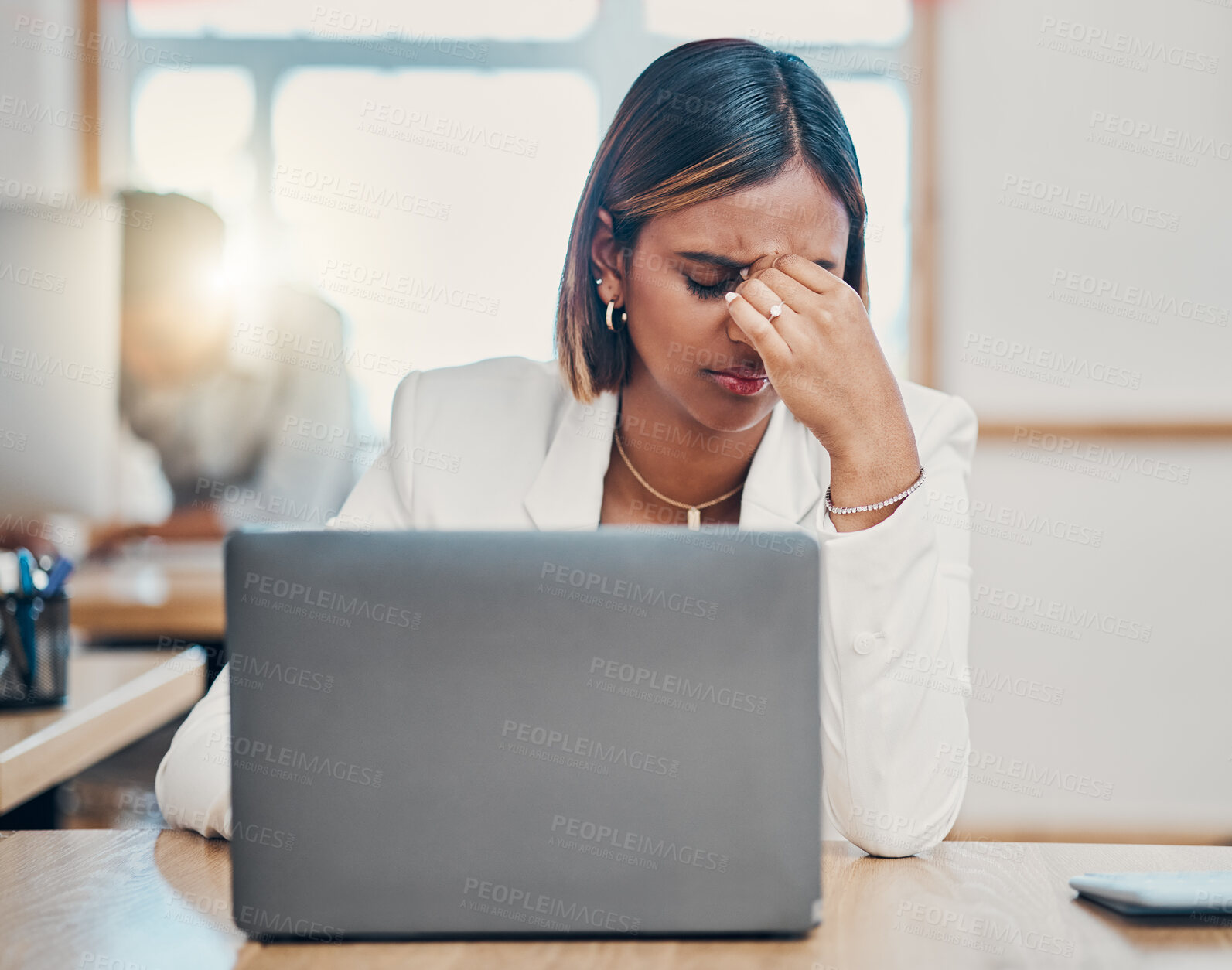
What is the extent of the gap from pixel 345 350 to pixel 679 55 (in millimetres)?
1808

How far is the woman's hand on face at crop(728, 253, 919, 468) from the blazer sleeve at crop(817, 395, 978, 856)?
0.11m

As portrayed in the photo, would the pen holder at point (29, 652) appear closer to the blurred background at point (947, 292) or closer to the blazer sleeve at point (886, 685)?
the blazer sleeve at point (886, 685)

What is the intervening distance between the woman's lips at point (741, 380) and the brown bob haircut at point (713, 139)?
20cm

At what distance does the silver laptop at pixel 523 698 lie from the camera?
1.85 ft

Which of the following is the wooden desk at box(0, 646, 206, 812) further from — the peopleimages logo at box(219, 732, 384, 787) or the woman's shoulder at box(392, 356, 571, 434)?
the peopleimages logo at box(219, 732, 384, 787)

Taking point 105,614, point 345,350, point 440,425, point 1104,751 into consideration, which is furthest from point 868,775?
point 345,350

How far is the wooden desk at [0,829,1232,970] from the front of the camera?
575mm

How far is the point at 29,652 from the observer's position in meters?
1.27

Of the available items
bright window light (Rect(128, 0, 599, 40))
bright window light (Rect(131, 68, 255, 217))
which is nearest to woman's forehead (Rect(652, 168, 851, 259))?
bright window light (Rect(128, 0, 599, 40))

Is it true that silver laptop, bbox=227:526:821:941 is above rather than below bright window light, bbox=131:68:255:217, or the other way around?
below

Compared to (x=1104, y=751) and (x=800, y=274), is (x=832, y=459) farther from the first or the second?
(x=1104, y=751)

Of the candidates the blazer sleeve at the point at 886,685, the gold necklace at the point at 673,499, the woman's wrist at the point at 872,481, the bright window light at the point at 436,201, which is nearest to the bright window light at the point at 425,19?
the bright window light at the point at 436,201

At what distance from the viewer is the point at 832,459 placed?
3.27ft

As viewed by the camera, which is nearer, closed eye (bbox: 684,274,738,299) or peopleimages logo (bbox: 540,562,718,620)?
peopleimages logo (bbox: 540,562,718,620)
